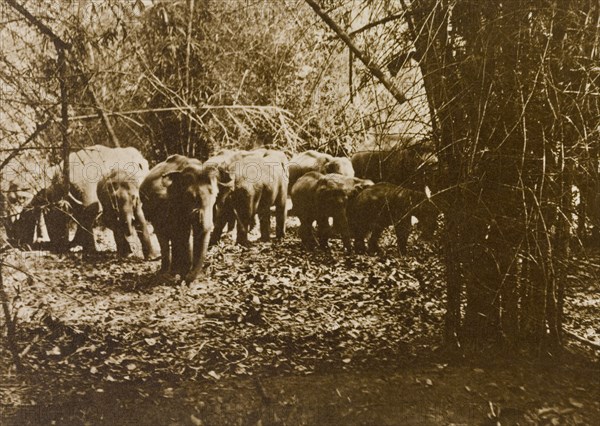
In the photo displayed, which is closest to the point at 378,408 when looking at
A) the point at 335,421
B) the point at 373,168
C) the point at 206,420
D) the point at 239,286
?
the point at 335,421

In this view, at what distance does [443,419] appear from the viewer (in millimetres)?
2770

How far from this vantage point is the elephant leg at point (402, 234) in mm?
3572

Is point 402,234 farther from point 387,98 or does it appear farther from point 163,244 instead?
point 163,244

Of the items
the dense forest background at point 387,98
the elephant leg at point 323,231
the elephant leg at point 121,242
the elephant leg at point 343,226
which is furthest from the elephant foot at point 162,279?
the elephant leg at point 343,226

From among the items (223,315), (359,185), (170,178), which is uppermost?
(170,178)

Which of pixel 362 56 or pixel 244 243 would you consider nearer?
pixel 362 56

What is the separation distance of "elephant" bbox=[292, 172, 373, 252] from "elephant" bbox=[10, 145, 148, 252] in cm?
105

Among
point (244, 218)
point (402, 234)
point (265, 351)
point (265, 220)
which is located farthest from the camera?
point (244, 218)

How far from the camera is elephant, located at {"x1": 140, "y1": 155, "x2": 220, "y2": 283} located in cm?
368

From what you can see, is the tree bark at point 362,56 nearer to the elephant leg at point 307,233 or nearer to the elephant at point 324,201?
the elephant at point 324,201

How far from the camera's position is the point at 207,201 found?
3.88m

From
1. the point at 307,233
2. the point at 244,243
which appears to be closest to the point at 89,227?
the point at 244,243

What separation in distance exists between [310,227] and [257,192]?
53 centimetres

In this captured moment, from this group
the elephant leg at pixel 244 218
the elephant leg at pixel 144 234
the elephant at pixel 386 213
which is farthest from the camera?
the elephant leg at pixel 244 218
